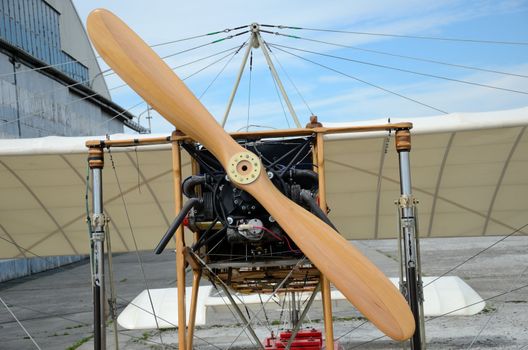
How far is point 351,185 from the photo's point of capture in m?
8.34

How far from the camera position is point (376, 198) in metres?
8.72

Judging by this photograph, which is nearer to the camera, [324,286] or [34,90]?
[324,286]

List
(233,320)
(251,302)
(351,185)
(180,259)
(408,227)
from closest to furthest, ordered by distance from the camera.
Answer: (180,259), (408,227), (351,185), (251,302), (233,320)

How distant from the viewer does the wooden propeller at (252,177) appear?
454cm

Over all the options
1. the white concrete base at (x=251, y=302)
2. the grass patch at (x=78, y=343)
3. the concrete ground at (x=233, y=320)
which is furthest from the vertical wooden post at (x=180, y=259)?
the grass patch at (x=78, y=343)

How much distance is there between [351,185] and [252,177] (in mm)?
3788

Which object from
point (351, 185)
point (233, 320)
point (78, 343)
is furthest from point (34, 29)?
point (351, 185)

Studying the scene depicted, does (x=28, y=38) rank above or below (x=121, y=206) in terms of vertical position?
above

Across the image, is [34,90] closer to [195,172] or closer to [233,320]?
[233,320]

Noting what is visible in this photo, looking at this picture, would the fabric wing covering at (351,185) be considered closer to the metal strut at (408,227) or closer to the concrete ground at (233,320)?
the metal strut at (408,227)

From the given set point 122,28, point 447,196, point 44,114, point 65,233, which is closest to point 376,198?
point 447,196

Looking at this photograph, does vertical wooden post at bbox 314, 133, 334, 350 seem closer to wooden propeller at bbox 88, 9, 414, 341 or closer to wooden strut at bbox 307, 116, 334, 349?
wooden strut at bbox 307, 116, 334, 349

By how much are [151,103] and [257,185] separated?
1010 millimetres

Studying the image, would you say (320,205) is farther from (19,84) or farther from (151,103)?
(19,84)
